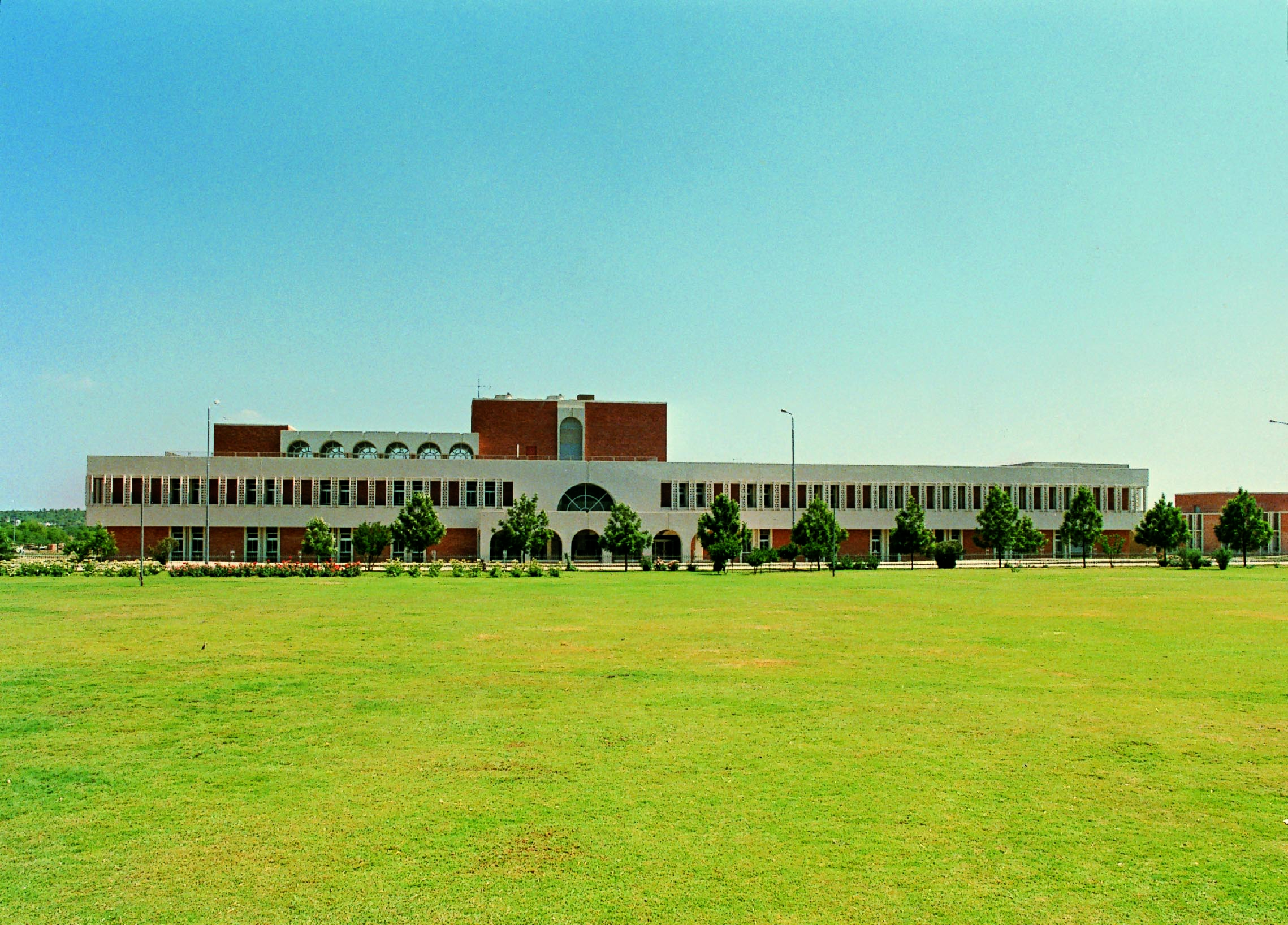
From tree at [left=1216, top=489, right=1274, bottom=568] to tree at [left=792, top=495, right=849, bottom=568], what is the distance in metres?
36.6

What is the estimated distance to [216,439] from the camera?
3396 inches

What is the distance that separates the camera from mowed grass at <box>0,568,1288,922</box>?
7969 millimetres

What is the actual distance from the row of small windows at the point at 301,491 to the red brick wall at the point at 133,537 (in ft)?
6.65

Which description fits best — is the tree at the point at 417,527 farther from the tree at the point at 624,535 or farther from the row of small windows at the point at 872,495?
the row of small windows at the point at 872,495

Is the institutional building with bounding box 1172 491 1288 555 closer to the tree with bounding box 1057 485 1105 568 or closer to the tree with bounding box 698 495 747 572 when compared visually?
the tree with bounding box 1057 485 1105 568

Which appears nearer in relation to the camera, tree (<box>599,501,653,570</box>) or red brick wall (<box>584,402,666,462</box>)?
tree (<box>599,501,653,570</box>)

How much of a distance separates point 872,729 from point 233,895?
28.0ft

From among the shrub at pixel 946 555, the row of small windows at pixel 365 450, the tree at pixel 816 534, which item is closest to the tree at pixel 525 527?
the row of small windows at pixel 365 450

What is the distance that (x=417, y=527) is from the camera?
67.0 metres

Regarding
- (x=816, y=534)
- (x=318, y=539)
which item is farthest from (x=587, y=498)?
(x=318, y=539)

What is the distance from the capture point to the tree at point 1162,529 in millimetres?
77375

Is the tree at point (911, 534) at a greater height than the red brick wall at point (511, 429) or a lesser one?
lesser

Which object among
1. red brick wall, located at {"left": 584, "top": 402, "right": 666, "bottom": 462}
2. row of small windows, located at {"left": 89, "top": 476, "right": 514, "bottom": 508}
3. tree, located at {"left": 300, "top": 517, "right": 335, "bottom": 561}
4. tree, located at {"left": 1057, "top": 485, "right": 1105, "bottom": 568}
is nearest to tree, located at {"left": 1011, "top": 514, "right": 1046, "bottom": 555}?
tree, located at {"left": 1057, "top": 485, "right": 1105, "bottom": 568}

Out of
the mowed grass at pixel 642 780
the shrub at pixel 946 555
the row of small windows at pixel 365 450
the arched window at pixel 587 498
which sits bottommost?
the shrub at pixel 946 555
